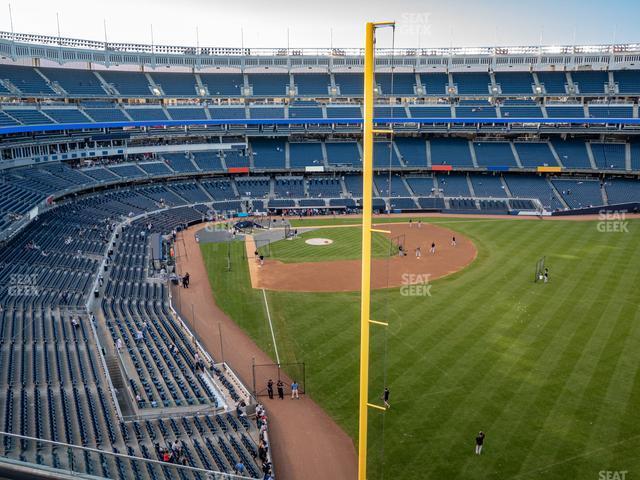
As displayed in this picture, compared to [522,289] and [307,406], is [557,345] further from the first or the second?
[307,406]

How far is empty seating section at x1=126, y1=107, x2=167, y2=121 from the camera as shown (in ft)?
221

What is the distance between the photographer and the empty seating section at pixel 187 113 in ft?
231

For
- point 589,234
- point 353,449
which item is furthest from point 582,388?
point 589,234

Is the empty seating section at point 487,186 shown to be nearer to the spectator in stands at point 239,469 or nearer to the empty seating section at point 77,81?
the empty seating section at point 77,81

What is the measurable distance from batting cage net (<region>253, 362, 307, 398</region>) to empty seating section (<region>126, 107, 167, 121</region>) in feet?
175

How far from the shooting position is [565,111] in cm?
7131

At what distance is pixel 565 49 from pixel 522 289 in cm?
5617

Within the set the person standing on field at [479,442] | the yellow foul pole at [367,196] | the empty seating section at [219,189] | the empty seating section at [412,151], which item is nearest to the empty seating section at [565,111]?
the empty seating section at [412,151]

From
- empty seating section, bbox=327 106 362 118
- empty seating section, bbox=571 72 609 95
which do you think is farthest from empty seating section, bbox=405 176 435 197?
empty seating section, bbox=571 72 609 95

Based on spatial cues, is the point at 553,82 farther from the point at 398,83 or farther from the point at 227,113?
the point at 227,113

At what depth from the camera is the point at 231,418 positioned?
1936 centimetres

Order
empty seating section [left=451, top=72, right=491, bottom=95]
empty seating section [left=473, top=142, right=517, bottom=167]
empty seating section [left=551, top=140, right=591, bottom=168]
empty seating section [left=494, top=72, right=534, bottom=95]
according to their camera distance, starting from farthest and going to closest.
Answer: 1. empty seating section [left=451, top=72, right=491, bottom=95]
2. empty seating section [left=494, top=72, right=534, bottom=95]
3. empty seating section [left=473, top=142, right=517, bottom=167]
4. empty seating section [left=551, top=140, right=591, bottom=168]

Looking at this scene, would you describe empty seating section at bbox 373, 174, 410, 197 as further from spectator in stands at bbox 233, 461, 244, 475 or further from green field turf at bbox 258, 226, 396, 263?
spectator in stands at bbox 233, 461, 244, 475

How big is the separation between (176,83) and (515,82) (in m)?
53.1
